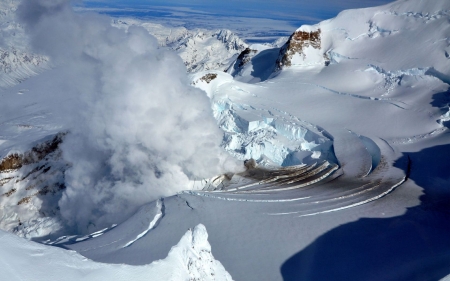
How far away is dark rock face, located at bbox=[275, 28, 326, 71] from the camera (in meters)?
32.2

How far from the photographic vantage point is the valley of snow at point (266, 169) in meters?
10.2

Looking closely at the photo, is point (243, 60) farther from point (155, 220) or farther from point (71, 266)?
point (71, 266)

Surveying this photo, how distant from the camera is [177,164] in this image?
1816 cm

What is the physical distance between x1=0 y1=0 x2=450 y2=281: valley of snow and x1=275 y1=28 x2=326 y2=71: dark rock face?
0.14 meters

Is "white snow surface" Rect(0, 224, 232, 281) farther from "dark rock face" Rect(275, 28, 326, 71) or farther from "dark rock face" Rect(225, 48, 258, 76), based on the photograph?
"dark rock face" Rect(225, 48, 258, 76)

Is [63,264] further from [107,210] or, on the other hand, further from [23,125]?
[23,125]

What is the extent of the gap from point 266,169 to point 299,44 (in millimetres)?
17414

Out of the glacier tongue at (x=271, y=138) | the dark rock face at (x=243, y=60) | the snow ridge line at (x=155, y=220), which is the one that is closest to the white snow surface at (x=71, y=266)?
the snow ridge line at (x=155, y=220)

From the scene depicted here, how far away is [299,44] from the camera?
32.6 m

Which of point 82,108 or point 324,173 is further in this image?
point 82,108

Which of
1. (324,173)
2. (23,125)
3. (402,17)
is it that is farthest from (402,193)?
(23,125)

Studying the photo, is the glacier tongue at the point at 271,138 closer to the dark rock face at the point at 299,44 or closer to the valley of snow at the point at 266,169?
the valley of snow at the point at 266,169

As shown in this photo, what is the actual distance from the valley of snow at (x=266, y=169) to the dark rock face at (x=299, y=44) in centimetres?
14

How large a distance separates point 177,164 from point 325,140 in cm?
868
